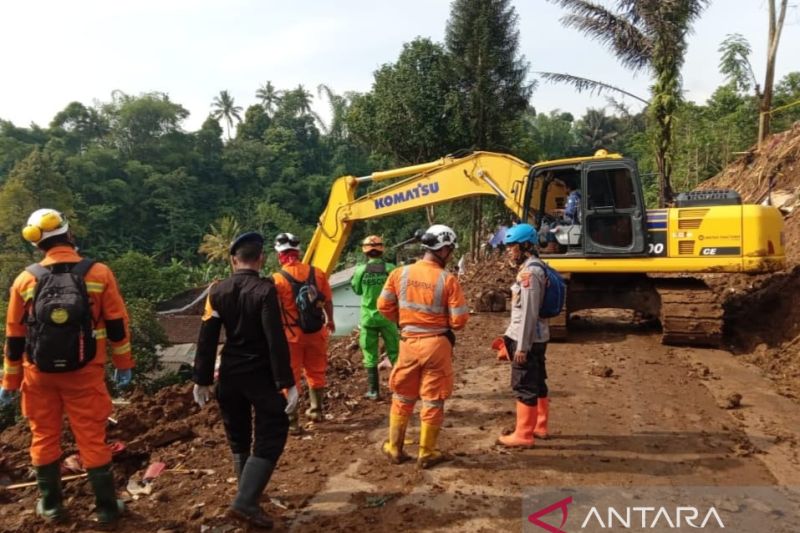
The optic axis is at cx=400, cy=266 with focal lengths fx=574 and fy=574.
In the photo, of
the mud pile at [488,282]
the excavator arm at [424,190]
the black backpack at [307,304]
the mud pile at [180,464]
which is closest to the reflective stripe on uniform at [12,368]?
the mud pile at [180,464]

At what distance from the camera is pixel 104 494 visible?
3492 millimetres

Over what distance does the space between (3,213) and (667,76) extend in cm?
3781

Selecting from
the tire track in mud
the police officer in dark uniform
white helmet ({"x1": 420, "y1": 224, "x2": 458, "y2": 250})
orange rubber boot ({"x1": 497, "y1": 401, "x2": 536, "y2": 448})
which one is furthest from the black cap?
orange rubber boot ({"x1": 497, "y1": 401, "x2": 536, "y2": 448})

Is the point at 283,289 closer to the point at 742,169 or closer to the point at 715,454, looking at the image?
the point at 715,454

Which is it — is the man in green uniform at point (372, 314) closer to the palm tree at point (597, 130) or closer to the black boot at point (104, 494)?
the black boot at point (104, 494)

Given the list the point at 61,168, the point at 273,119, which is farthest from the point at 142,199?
the point at 273,119

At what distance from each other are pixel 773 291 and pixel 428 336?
25.0 ft

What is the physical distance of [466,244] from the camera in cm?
2377

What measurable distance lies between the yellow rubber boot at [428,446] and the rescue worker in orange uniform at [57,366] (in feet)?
6.56

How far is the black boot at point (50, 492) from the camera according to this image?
139 inches

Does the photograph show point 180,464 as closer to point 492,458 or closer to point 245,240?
point 245,240

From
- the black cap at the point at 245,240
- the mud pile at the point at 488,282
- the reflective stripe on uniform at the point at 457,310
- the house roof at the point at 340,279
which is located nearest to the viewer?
the black cap at the point at 245,240

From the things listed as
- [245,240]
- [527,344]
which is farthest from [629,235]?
[245,240]

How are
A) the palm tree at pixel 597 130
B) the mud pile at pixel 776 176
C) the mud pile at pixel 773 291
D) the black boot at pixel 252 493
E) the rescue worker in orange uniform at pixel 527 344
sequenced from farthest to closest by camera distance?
the palm tree at pixel 597 130, the mud pile at pixel 776 176, the mud pile at pixel 773 291, the rescue worker in orange uniform at pixel 527 344, the black boot at pixel 252 493
